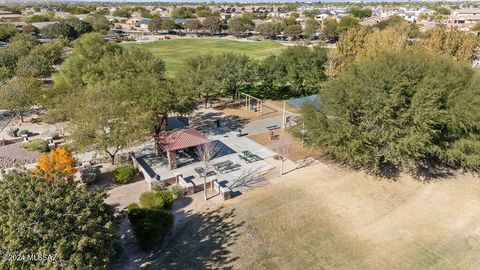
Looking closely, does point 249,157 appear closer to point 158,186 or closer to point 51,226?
point 158,186

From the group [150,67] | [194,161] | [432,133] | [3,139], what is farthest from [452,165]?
[3,139]

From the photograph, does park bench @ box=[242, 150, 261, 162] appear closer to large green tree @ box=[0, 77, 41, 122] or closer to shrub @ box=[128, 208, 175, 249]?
shrub @ box=[128, 208, 175, 249]

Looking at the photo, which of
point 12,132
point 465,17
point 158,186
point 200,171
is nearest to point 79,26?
point 12,132

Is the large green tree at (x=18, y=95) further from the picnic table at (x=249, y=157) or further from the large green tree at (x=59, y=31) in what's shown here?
the large green tree at (x=59, y=31)

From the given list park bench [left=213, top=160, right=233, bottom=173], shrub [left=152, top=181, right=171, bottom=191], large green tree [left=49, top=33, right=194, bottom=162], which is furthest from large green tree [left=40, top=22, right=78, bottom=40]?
shrub [left=152, top=181, right=171, bottom=191]

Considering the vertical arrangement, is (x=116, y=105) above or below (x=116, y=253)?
above

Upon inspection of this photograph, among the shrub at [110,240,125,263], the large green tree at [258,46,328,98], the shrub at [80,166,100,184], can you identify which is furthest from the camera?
the large green tree at [258,46,328,98]

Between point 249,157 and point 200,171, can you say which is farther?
point 249,157

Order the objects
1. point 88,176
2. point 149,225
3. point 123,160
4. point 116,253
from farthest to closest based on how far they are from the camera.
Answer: point 123,160 → point 88,176 → point 149,225 → point 116,253
